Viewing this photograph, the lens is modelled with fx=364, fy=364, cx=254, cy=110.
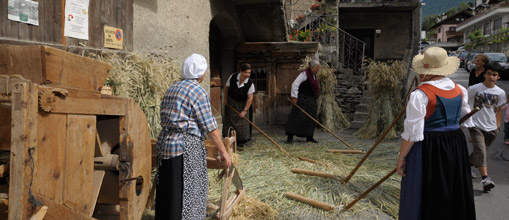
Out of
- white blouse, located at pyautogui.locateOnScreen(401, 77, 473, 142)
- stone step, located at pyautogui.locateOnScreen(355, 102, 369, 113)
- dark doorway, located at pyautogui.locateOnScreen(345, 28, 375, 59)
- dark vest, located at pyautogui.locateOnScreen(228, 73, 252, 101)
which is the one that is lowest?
stone step, located at pyautogui.locateOnScreen(355, 102, 369, 113)

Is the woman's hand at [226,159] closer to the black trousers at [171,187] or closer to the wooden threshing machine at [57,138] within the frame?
the black trousers at [171,187]

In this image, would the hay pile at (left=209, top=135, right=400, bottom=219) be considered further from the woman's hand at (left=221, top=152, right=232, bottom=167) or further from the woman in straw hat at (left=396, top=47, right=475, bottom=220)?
the woman in straw hat at (left=396, top=47, right=475, bottom=220)

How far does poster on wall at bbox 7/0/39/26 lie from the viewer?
2.90 m

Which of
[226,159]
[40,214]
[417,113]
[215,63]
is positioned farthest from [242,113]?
[40,214]

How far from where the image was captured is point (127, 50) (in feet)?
14.5

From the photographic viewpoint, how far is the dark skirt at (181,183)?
106 inches

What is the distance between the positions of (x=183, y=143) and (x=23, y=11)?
5.86ft

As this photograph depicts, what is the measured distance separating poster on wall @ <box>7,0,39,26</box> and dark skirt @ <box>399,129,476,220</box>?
132 inches

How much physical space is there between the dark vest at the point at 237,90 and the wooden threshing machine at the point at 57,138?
12.7ft

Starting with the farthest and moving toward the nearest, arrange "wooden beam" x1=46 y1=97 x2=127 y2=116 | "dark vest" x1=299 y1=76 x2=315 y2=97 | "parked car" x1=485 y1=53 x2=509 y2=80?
1. "parked car" x1=485 y1=53 x2=509 y2=80
2. "dark vest" x1=299 y1=76 x2=315 y2=97
3. "wooden beam" x1=46 y1=97 x2=127 y2=116

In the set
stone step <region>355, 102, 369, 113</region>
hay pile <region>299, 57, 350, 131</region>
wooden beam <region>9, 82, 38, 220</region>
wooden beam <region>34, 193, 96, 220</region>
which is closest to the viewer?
wooden beam <region>9, 82, 38, 220</region>

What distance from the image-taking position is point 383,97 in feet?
27.9

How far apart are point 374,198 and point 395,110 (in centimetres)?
499

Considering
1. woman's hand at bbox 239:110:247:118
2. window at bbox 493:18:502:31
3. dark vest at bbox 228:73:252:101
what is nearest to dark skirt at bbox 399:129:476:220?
woman's hand at bbox 239:110:247:118
